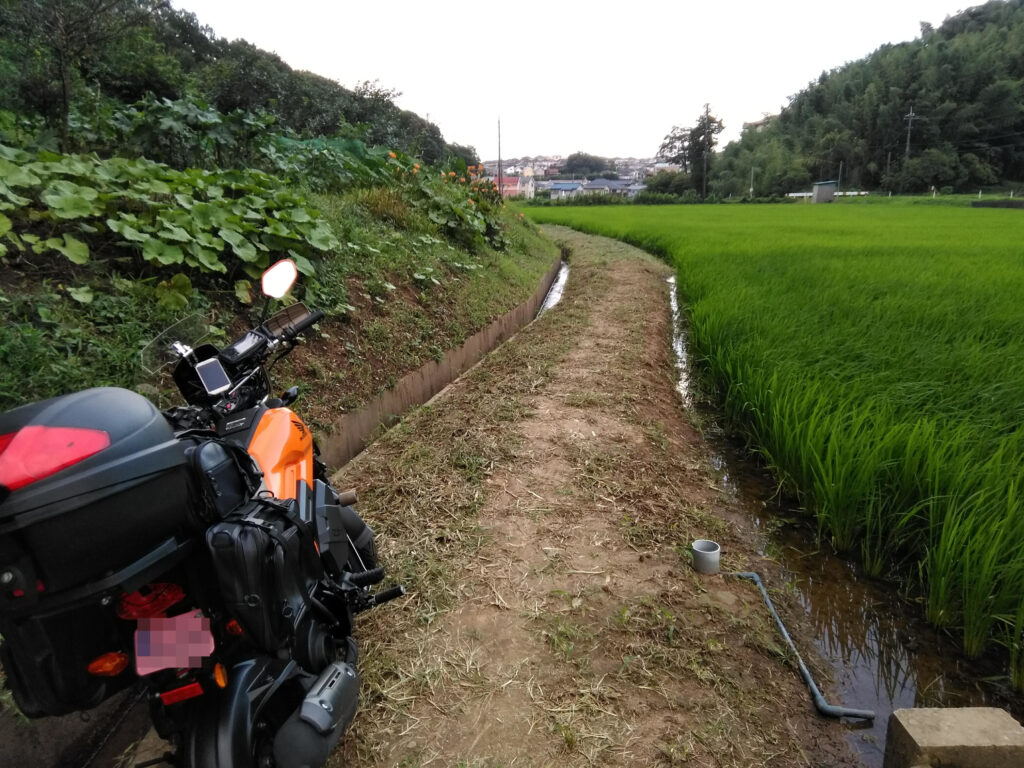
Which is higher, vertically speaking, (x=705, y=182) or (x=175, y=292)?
(x=705, y=182)

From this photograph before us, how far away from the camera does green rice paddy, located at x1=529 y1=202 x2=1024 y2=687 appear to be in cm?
188

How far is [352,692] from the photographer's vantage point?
1262 mm

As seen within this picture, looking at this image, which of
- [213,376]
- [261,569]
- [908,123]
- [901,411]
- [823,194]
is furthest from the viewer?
[908,123]

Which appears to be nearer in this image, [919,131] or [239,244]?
[239,244]

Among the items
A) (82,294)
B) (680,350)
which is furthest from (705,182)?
(82,294)

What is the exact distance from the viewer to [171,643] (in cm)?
91

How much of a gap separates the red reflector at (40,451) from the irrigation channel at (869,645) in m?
1.99

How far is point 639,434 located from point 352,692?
235 cm

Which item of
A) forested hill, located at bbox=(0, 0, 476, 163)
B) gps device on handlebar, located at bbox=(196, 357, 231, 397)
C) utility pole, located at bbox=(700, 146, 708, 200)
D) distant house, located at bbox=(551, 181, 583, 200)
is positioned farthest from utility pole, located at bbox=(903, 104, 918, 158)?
gps device on handlebar, located at bbox=(196, 357, 231, 397)

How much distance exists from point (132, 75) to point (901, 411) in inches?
439

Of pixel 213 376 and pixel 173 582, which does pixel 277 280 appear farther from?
pixel 173 582

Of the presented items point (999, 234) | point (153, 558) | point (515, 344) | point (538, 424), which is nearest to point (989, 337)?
point (538, 424)

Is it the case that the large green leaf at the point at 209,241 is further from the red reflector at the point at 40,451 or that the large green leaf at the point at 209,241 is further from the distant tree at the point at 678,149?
the distant tree at the point at 678,149

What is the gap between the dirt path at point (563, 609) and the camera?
58.6 inches
